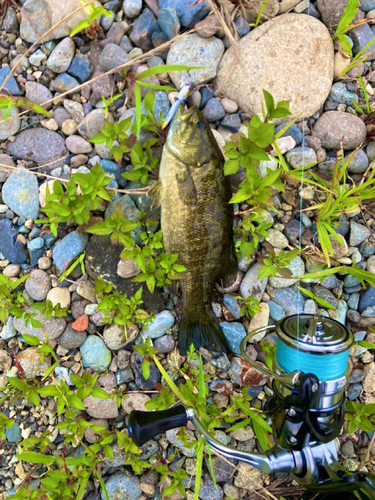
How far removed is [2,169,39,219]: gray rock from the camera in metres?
2.88

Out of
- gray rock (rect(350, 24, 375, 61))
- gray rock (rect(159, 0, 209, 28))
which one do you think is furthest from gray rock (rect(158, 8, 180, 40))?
gray rock (rect(350, 24, 375, 61))

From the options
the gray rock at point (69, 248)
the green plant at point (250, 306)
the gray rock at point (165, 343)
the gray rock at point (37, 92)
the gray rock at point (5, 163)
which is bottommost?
the gray rock at point (165, 343)

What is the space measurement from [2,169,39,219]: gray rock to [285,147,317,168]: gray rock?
1.97 m

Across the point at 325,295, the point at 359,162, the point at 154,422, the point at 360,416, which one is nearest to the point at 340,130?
the point at 359,162

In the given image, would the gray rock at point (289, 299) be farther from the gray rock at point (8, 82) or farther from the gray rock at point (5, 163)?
the gray rock at point (8, 82)

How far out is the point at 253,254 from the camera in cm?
294

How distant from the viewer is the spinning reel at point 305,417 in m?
1.89

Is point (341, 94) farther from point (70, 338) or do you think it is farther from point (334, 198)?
point (70, 338)

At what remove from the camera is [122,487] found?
115 inches

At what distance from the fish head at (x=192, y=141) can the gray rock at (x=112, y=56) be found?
0.74 m

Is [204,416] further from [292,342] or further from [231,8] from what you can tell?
[231,8]

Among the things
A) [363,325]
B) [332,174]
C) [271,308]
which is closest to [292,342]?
[271,308]

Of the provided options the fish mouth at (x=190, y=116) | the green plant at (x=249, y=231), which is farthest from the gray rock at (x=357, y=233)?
the fish mouth at (x=190, y=116)

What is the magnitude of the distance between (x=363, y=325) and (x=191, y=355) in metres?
1.39
